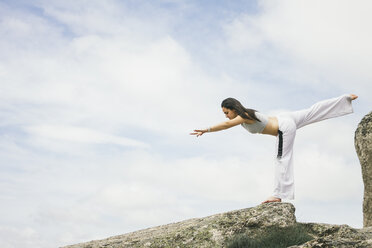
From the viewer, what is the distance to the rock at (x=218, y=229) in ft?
27.4

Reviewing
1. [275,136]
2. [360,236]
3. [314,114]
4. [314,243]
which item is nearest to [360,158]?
[314,114]

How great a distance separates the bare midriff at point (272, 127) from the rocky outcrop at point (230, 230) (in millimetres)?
1661

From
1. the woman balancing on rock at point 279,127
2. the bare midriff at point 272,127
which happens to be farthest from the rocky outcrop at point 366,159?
the bare midriff at point 272,127

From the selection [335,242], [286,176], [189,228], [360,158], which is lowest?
[335,242]

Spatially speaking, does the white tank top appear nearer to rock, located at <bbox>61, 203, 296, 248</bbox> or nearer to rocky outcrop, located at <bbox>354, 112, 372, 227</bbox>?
rock, located at <bbox>61, 203, 296, 248</bbox>

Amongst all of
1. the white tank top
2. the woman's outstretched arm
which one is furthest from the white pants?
the woman's outstretched arm

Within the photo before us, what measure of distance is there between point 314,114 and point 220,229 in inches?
146

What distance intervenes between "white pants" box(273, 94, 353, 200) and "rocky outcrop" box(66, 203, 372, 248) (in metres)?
0.54

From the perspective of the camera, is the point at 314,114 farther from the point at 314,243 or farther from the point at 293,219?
the point at 314,243

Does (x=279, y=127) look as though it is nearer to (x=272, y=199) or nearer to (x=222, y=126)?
(x=222, y=126)

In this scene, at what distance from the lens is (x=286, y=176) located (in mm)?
9508

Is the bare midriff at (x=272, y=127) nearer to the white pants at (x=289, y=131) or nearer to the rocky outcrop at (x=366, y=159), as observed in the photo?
the white pants at (x=289, y=131)

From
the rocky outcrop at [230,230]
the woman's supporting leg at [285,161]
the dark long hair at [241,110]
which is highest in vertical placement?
the dark long hair at [241,110]

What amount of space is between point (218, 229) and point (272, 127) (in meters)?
2.66
